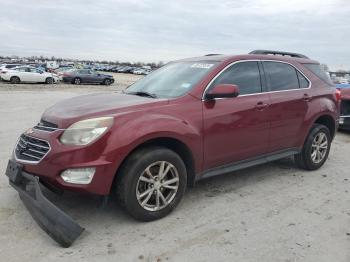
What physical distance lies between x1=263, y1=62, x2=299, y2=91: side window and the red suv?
0.06ft

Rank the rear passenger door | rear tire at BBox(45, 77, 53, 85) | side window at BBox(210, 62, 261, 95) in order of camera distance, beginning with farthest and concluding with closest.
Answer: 1. rear tire at BBox(45, 77, 53, 85)
2. the rear passenger door
3. side window at BBox(210, 62, 261, 95)

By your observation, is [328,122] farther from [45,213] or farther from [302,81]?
[45,213]

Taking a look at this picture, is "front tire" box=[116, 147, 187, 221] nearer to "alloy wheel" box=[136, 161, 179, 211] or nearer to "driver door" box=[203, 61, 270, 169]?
"alloy wheel" box=[136, 161, 179, 211]

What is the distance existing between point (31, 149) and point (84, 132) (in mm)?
685

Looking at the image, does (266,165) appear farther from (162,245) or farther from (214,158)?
(162,245)

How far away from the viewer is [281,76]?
5.67 m

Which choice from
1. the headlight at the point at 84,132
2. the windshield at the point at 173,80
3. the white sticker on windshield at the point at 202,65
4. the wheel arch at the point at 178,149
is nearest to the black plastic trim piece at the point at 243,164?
the wheel arch at the point at 178,149

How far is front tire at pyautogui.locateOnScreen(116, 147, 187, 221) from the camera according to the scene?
390 centimetres

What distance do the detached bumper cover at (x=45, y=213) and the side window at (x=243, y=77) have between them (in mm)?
2326

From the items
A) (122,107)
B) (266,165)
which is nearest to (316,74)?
(266,165)

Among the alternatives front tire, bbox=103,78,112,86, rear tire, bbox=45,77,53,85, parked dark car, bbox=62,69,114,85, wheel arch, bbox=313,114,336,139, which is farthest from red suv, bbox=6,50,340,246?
front tire, bbox=103,78,112,86

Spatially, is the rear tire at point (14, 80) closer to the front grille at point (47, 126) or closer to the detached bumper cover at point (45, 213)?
the front grille at point (47, 126)

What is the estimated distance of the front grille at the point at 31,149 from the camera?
3.84 m

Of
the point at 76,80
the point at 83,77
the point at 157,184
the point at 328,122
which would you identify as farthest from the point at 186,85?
the point at 83,77
